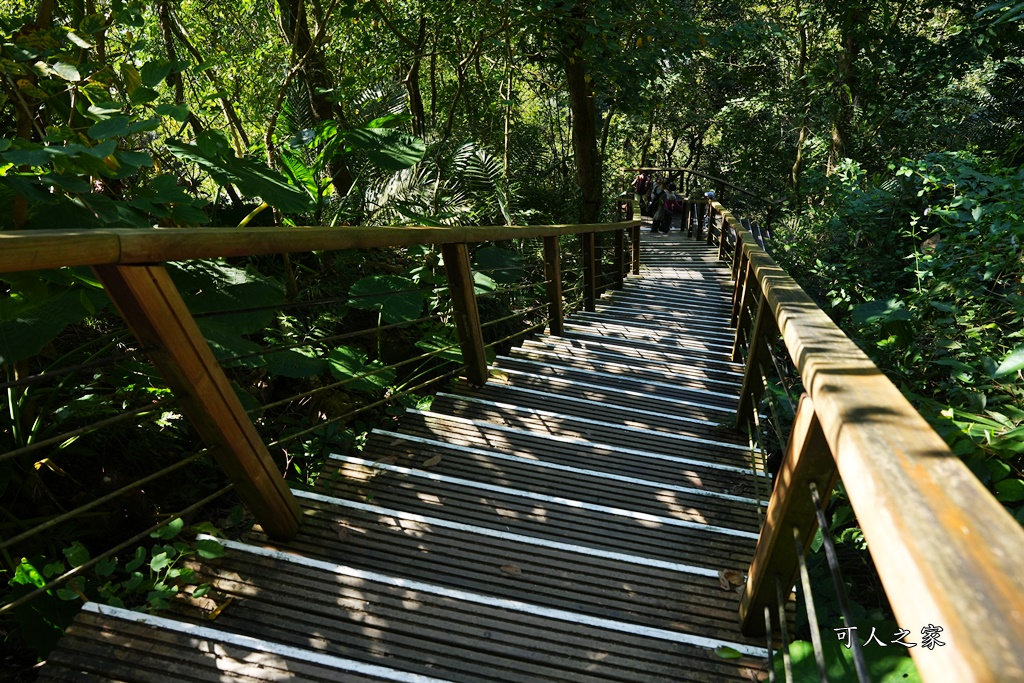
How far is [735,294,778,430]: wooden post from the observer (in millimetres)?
2766

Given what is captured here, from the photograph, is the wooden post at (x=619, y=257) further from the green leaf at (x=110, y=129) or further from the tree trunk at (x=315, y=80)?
the green leaf at (x=110, y=129)

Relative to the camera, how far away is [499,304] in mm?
6492

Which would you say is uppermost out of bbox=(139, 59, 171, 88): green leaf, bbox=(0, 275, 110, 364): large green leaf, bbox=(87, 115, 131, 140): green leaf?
bbox=(139, 59, 171, 88): green leaf

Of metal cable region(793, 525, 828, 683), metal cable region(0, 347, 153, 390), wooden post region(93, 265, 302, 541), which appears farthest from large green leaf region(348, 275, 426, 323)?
metal cable region(793, 525, 828, 683)

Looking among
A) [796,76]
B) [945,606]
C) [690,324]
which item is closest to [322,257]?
[690,324]

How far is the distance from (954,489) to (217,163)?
2.70 metres

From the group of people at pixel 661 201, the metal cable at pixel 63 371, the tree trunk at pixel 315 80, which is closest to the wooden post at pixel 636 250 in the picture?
the tree trunk at pixel 315 80

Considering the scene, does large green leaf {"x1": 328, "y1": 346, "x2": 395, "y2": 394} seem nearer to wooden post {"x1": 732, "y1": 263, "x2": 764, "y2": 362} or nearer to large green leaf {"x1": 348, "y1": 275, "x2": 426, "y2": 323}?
large green leaf {"x1": 348, "y1": 275, "x2": 426, "y2": 323}

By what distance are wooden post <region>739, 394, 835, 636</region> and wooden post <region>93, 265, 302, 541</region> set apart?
1.40 metres

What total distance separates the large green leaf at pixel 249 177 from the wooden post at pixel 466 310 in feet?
2.32

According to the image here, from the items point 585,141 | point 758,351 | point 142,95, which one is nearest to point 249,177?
point 142,95

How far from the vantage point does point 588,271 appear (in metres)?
6.27

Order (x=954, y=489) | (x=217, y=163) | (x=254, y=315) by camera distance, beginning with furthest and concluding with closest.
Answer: (x=217, y=163), (x=254, y=315), (x=954, y=489)

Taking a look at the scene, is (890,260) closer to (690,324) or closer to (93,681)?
(690,324)
